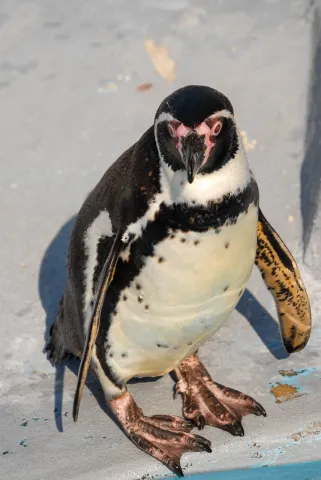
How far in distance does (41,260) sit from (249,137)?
90cm

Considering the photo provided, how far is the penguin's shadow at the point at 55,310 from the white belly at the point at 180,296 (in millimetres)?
291

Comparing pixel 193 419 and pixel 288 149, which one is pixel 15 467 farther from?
pixel 288 149

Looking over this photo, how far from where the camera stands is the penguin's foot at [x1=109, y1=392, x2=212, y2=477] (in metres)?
2.18

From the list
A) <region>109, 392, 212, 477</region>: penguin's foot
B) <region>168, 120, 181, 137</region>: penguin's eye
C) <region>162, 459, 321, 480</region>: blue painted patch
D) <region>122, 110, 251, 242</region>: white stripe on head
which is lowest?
<region>162, 459, 321, 480</region>: blue painted patch

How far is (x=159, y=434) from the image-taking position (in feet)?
7.30

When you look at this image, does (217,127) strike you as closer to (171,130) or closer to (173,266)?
(171,130)

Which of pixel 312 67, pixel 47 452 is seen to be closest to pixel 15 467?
pixel 47 452

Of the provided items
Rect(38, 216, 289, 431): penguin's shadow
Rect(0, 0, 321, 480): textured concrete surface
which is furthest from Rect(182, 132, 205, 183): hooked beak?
Rect(0, 0, 321, 480): textured concrete surface

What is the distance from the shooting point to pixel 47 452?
88.8 inches

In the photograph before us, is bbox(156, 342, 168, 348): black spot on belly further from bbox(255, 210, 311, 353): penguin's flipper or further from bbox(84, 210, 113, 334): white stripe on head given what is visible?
bbox(255, 210, 311, 353): penguin's flipper

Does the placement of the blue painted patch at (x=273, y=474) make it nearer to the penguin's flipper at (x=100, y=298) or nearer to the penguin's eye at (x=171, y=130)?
the penguin's flipper at (x=100, y=298)

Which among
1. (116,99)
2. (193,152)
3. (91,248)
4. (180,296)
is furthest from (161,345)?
(116,99)

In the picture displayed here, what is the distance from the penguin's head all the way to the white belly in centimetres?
18

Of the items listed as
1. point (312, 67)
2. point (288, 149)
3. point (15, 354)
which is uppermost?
point (312, 67)
